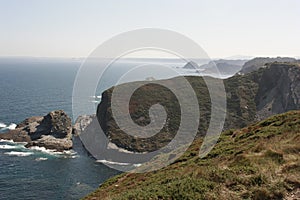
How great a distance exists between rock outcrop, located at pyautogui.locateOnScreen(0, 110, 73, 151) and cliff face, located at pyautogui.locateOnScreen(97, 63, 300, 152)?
13059 millimetres

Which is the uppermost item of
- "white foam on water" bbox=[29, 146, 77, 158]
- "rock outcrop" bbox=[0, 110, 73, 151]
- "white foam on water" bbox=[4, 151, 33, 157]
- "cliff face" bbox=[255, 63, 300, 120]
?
"cliff face" bbox=[255, 63, 300, 120]

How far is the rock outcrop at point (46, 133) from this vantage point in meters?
92.1

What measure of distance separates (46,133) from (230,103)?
7336 cm

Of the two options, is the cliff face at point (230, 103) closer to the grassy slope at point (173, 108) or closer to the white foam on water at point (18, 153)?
the grassy slope at point (173, 108)

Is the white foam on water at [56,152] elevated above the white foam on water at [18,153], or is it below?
below

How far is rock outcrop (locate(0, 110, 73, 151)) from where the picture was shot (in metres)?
92.1

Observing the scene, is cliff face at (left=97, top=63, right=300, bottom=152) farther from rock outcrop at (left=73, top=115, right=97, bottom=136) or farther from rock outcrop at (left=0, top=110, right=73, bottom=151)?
rock outcrop at (left=0, top=110, right=73, bottom=151)

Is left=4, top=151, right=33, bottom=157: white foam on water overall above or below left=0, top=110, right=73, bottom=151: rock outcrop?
below

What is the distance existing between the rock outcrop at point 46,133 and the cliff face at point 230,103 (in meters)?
13.1

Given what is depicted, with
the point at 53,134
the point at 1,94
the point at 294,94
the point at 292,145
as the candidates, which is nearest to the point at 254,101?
the point at 294,94

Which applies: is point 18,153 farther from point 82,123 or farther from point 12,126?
point 82,123

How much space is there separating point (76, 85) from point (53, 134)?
87655mm

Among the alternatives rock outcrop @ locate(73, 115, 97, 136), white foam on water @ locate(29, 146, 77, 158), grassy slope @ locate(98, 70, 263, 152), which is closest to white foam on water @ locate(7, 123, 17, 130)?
rock outcrop @ locate(73, 115, 97, 136)

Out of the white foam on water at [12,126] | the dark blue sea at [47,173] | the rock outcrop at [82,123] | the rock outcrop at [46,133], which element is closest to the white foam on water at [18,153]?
the dark blue sea at [47,173]
